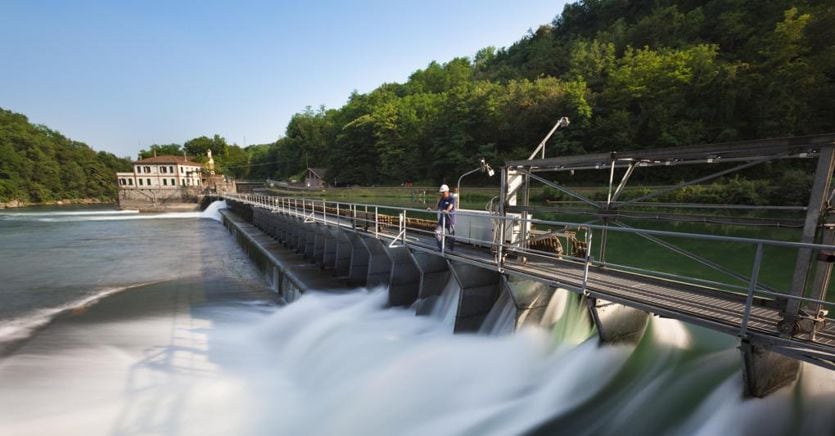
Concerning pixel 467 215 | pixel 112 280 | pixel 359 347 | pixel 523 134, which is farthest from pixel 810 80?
pixel 112 280

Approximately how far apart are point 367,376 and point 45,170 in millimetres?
119380

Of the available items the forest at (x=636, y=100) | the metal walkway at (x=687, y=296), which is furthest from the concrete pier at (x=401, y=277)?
the forest at (x=636, y=100)

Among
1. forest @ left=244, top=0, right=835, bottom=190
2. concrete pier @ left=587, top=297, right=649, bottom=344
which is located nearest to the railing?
concrete pier @ left=587, top=297, right=649, bottom=344

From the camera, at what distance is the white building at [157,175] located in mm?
73750

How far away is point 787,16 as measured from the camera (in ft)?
124

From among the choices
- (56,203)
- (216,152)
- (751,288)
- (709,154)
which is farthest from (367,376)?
(216,152)

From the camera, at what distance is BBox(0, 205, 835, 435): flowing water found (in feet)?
19.0

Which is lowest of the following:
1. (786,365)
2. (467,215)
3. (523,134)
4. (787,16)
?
(786,365)

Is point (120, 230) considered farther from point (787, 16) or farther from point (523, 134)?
point (787, 16)

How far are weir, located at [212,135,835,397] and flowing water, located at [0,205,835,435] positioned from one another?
0.41 meters

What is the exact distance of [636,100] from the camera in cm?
4075

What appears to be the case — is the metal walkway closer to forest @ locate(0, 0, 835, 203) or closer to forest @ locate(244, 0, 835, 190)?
forest @ locate(0, 0, 835, 203)

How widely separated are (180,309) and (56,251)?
22.6 m

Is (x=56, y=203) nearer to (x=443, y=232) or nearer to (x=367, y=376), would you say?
(x=367, y=376)
